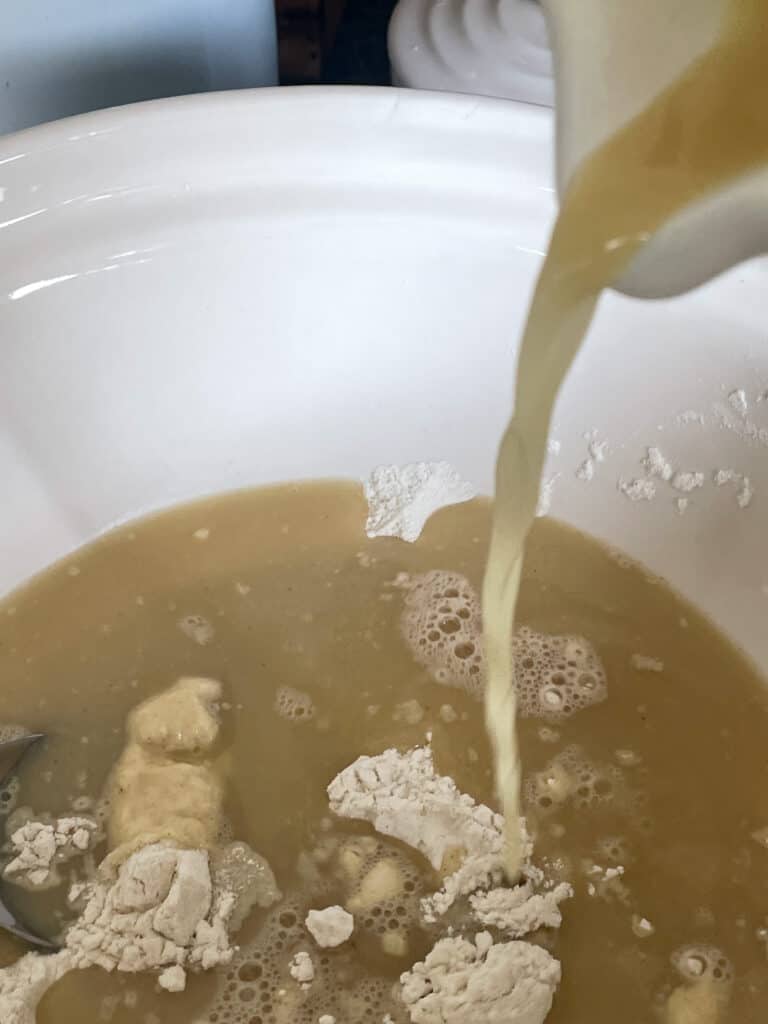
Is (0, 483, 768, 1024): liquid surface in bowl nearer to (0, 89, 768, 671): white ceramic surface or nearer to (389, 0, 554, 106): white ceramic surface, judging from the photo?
(0, 89, 768, 671): white ceramic surface

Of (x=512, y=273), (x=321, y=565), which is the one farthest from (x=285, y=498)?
(x=512, y=273)

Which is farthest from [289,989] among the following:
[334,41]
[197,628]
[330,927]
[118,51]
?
[334,41]

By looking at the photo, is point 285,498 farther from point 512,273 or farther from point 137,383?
point 512,273

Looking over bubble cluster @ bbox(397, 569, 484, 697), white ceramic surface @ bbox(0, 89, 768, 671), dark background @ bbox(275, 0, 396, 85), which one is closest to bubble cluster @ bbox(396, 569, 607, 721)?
bubble cluster @ bbox(397, 569, 484, 697)

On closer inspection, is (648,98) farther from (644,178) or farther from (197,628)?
(197,628)

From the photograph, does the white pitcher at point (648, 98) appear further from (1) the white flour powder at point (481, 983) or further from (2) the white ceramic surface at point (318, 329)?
(1) the white flour powder at point (481, 983)
